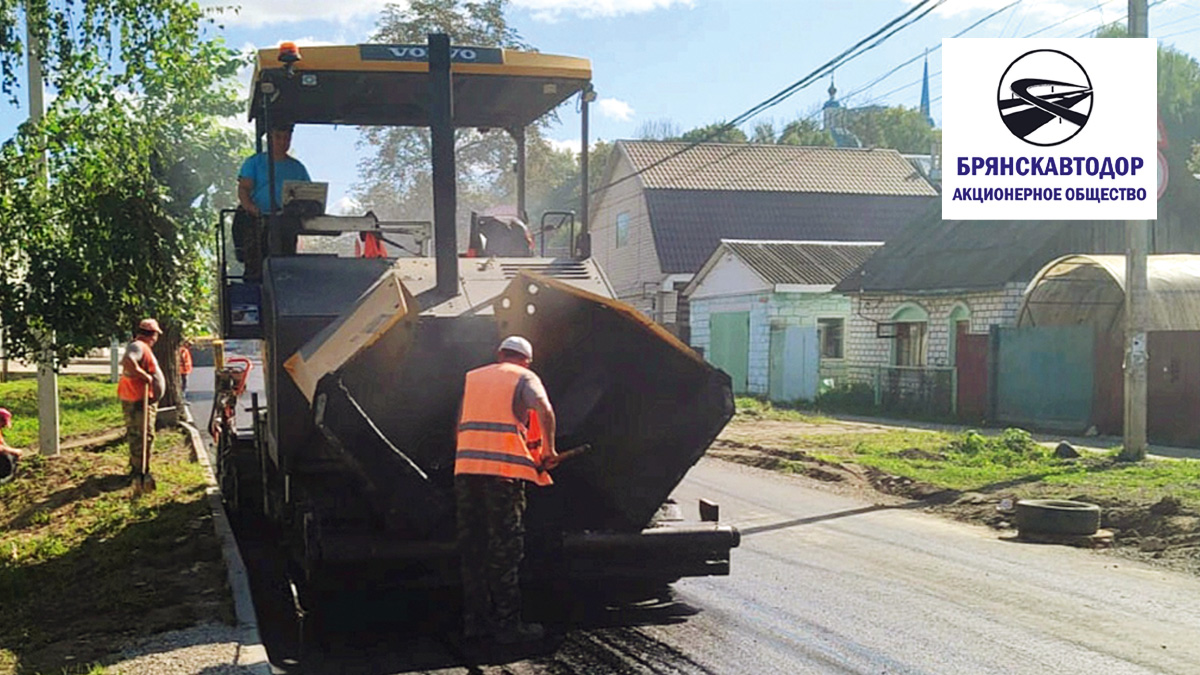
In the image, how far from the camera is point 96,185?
1193 cm

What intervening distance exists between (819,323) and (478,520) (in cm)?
2334

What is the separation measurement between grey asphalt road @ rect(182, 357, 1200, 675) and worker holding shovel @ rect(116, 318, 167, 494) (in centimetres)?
528

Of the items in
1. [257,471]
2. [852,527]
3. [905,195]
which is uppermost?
[905,195]

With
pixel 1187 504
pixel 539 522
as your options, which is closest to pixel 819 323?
pixel 1187 504

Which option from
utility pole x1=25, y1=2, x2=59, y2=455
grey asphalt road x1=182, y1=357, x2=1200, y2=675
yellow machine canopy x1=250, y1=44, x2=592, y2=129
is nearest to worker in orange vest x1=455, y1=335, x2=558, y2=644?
grey asphalt road x1=182, y1=357, x2=1200, y2=675

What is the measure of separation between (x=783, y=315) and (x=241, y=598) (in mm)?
22889

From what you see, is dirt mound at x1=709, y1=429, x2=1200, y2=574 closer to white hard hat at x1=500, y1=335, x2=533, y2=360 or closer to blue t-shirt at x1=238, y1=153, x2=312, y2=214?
white hard hat at x1=500, y1=335, x2=533, y2=360

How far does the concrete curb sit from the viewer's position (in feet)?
19.0

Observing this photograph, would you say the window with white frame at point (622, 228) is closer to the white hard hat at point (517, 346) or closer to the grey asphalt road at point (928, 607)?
the grey asphalt road at point (928, 607)

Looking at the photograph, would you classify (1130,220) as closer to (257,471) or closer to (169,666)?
(257,471)

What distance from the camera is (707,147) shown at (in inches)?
1612

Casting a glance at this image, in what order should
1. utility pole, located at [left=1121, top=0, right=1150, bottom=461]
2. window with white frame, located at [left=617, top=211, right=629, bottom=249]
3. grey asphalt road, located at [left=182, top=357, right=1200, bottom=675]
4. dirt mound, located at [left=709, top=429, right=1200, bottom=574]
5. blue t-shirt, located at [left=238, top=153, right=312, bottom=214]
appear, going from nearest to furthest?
grey asphalt road, located at [left=182, top=357, right=1200, bottom=675], blue t-shirt, located at [left=238, top=153, right=312, bottom=214], dirt mound, located at [left=709, top=429, right=1200, bottom=574], utility pole, located at [left=1121, top=0, right=1150, bottom=461], window with white frame, located at [left=617, top=211, right=629, bottom=249]

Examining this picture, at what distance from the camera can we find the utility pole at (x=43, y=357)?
11.6 m

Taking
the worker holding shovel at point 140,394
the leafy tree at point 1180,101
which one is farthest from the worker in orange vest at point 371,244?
the leafy tree at point 1180,101
